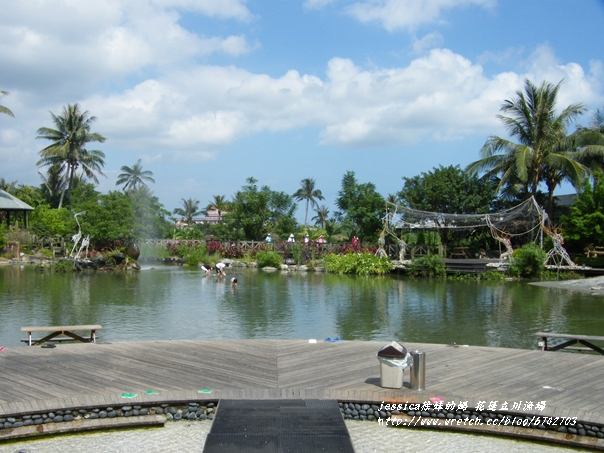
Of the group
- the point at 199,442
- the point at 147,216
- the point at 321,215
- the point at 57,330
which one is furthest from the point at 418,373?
the point at 321,215

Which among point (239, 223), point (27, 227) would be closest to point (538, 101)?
point (239, 223)

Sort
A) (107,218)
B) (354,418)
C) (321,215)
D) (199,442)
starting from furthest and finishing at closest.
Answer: (321,215)
(107,218)
(354,418)
(199,442)

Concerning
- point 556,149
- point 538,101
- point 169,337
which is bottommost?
point 169,337

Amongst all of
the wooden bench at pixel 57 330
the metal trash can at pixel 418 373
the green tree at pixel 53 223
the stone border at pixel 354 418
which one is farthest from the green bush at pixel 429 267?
the stone border at pixel 354 418

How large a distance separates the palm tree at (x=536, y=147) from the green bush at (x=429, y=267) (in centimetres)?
670

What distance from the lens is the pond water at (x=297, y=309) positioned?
13250mm

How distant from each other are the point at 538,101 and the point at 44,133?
3843 cm

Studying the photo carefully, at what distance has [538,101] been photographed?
31.8 m

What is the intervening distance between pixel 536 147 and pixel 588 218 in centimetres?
567

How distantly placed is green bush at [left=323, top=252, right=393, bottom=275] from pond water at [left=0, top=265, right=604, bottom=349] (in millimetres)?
5037

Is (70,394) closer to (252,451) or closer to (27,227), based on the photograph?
(252,451)

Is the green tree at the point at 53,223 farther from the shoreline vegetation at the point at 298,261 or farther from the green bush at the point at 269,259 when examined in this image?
the green bush at the point at 269,259

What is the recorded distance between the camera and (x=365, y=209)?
3897 centimetres

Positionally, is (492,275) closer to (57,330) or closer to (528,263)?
(528,263)
